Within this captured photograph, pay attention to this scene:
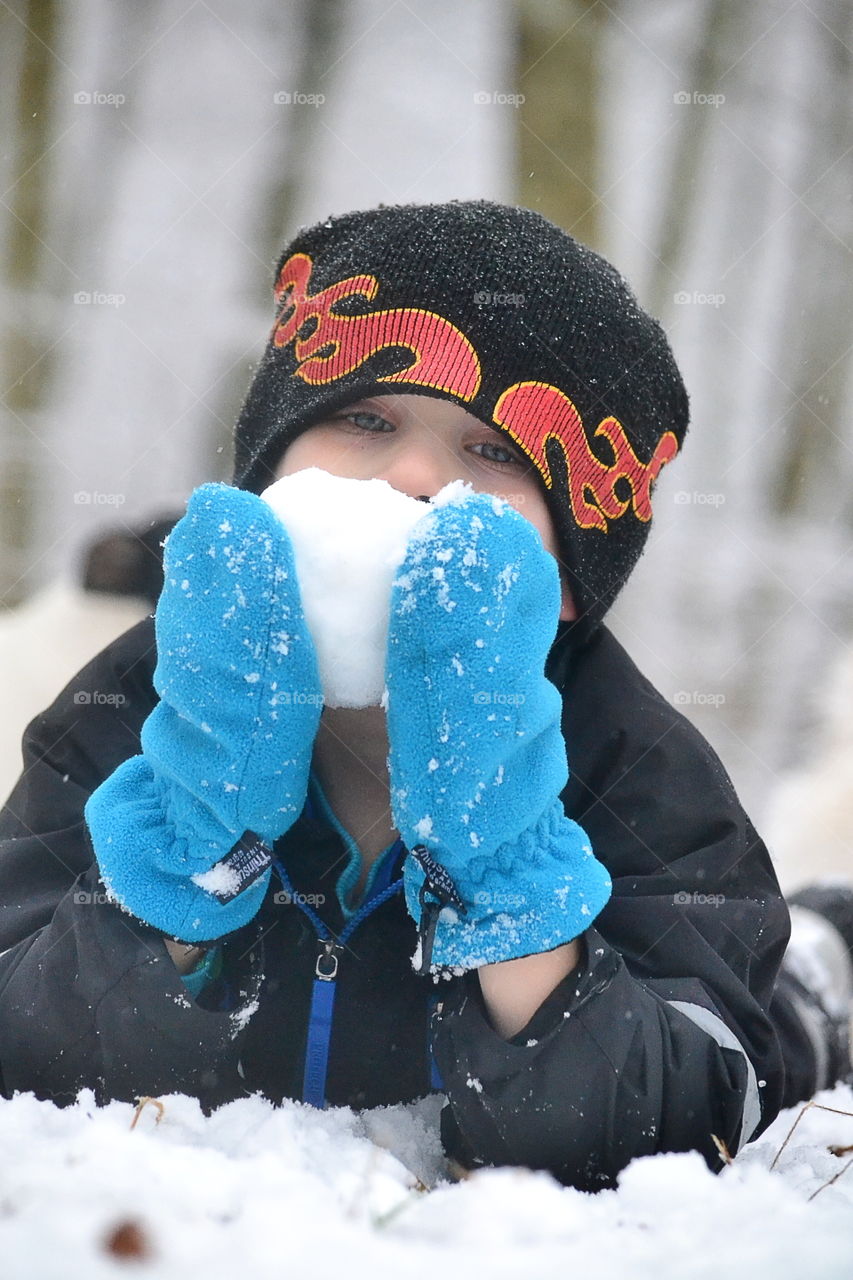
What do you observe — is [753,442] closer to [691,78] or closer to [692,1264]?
[691,78]

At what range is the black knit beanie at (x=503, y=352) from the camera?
4.41ft

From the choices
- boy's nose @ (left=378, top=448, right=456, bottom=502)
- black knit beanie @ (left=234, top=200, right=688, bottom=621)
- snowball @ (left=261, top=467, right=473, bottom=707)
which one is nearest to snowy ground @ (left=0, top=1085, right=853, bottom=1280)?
snowball @ (left=261, top=467, right=473, bottom=707)

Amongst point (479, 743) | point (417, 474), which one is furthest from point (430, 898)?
point (417, 474)

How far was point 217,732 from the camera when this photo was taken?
39.0 inches

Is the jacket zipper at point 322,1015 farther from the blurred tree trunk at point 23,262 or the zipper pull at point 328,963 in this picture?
the blurred tree trunk at point 23,262

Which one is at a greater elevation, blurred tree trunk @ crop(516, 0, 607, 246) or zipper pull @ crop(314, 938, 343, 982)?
blurred tree trunk @ crop(516, 0, 607, 246)

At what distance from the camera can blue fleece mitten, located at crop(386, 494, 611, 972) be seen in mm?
962

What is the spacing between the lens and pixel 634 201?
4.78 meters

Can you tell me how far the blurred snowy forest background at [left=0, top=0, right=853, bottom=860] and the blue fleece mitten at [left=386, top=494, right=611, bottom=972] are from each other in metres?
3.01

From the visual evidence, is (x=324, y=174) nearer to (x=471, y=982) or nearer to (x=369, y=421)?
(x=369, y=421)

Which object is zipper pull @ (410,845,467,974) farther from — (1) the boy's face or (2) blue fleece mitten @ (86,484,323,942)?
(1) the boy's face

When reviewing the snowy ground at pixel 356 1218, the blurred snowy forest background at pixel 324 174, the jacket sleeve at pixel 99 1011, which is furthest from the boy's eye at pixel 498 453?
the blurred snowy forest background at pixel 324 174

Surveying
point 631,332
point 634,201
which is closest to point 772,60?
point 634,201

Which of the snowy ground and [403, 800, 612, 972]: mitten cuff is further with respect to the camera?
[403, 800, 612, 972]: mitten cuff
